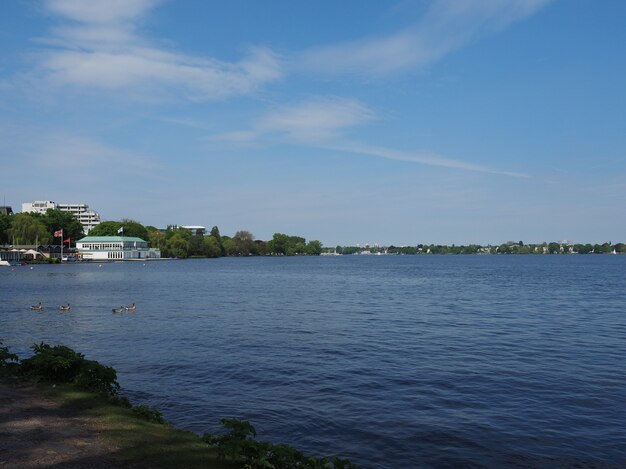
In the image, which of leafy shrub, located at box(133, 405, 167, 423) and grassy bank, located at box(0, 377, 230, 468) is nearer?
grassy bank, located at box(0, 377, 230, 468)

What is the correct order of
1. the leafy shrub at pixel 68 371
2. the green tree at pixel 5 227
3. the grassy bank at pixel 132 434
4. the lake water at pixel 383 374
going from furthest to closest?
1. the green tree at pixel 5 227
2. the leafy shrub at pixel 68 371
3. the lake water at pixel 383 374
4. the grassy bank at pixel 132 434

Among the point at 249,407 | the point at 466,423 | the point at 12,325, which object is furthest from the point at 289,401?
the point at 12,325

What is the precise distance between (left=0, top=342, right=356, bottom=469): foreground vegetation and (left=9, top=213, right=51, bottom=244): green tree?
18820cm

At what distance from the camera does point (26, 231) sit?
184 meters

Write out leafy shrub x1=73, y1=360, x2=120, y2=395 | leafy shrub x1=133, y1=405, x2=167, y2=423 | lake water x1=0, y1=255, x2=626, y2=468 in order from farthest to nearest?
leafy shrub x1=73, y1=360, x2=120, y2=395, lake water x1=0, y1=255, x2=626, y2=468, leafy shrub x1=133, y1=405, x2=167, y2=423

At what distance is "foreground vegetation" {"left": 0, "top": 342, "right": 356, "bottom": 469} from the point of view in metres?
10.1

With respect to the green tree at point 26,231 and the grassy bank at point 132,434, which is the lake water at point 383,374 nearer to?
the grassy bank at point 132,434

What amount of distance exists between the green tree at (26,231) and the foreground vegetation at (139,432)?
18820cm

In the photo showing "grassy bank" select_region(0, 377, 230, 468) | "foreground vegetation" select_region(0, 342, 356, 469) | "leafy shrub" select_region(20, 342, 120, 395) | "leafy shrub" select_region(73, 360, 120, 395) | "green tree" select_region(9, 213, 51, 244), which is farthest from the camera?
"green tree" select_region(9, 213, 51, 244)

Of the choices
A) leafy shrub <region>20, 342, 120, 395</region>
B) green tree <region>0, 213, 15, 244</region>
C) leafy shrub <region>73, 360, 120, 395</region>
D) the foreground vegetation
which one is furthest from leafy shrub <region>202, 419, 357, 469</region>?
green tree <region>0, 213, 15, 244</region>

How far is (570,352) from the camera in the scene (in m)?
29.7

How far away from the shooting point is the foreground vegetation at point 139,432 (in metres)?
10.1

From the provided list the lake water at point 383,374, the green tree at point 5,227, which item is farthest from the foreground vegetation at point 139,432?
the green tree at point 5,227

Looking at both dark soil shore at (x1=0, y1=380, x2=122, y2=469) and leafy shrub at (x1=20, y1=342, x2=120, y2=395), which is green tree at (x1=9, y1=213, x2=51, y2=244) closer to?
leafy shrub at (x1=20, y1=342, x2=120, y2=395)
